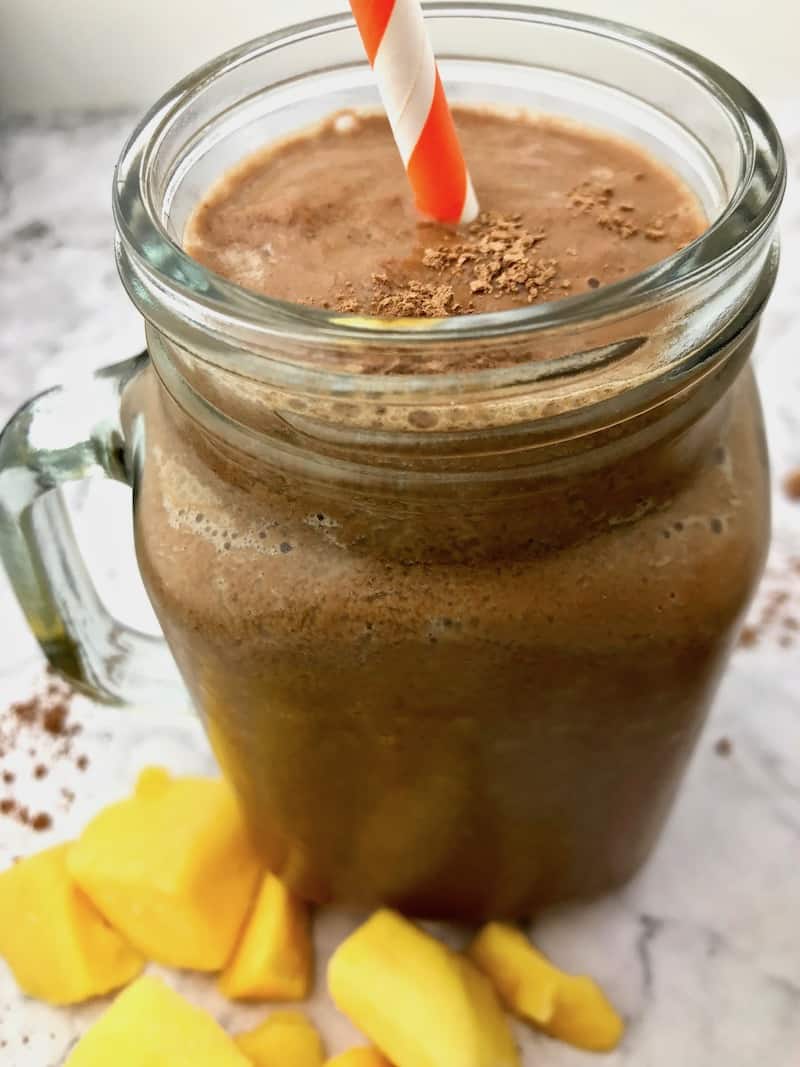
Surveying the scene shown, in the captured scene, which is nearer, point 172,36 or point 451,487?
point 451,487

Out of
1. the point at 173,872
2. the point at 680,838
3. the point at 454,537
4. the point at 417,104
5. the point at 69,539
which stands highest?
the point at 417,104

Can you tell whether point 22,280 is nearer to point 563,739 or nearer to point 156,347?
point 156,347

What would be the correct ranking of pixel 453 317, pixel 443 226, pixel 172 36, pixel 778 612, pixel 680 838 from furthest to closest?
pixel 172 36 → pixel 778 612 → pixel 680 838 → pixel 443 226 → pixel 453 317

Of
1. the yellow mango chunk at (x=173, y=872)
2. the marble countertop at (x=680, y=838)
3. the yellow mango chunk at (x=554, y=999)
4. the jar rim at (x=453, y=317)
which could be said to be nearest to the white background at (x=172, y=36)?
the marble countertop at (x=680, y=838)

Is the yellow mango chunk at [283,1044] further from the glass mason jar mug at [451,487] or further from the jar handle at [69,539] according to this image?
the jar handle at [69,539]

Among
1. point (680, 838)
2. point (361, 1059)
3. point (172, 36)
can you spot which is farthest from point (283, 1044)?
point (172, 36)

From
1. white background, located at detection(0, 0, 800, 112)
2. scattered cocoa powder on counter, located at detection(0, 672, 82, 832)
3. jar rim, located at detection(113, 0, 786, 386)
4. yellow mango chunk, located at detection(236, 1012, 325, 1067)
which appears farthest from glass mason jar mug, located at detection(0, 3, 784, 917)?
white background, located at detection(0, 0, 800, 112)

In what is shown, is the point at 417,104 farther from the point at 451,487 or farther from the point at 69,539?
the point at 69,539
